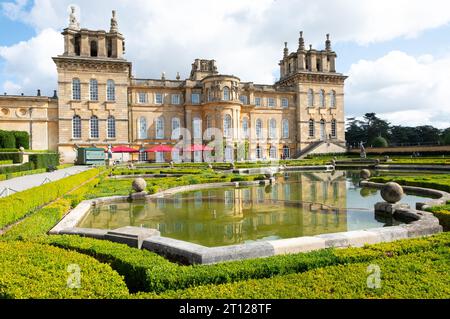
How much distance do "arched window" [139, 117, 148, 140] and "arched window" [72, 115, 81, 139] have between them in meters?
7.00

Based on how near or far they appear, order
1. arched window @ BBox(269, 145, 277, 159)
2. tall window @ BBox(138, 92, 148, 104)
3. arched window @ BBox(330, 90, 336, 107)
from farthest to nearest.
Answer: arched window @ BBox(330, 90, 336, 107)
arched window @ BBox(269, 145, 277, 159)
tall window @ BBox(138, 92, 148, 104)

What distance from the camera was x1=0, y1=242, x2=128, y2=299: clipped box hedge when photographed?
3.88 m

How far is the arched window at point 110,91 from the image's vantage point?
39.7m

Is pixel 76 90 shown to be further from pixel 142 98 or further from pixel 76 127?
pixel 142 98

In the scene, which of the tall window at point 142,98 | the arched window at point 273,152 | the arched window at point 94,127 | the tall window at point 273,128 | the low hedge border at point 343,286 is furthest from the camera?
the tall window at point 273,128

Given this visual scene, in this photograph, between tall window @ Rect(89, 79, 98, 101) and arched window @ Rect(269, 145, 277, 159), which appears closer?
tall window @ Rect(89, 79, 98, 101)

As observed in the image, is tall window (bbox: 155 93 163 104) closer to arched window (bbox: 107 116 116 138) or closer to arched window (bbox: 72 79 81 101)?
arched window (bbox: 107 116 116 138)

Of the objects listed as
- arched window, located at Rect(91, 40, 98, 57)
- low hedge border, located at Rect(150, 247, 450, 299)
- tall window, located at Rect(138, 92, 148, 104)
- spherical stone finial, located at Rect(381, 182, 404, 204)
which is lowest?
low hedge border, located at Rect(150, 247, 450, 299)

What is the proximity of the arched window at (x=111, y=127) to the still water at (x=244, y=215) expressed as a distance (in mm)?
27216

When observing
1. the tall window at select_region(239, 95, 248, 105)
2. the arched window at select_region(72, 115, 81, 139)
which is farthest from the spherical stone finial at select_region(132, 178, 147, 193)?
the tall window at select_region(239, 95, 248, 105)

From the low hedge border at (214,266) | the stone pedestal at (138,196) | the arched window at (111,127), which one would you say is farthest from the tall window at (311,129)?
the low hedge border at (214,266)

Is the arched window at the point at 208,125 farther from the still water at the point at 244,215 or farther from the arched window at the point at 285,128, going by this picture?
the still water at the point at 244,215

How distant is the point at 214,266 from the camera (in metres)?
4.79

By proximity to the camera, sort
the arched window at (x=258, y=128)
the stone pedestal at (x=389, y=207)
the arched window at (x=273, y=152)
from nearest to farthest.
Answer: the stone pedestal at (x=389, y=207) < the arched window at (x=258, y=128) < the arched window at (x=273, y=152)
